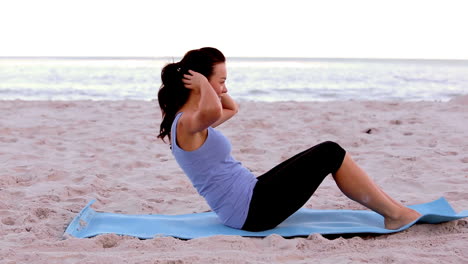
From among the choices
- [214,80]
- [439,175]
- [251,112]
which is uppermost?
[214,80]

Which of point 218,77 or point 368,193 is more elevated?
point 218,77

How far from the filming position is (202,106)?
258cm

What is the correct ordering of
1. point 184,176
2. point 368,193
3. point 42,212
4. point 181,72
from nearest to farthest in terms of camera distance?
point 181,72 → point 368,193 → point 42,212 → point 184,176

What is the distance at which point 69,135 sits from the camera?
611 cm

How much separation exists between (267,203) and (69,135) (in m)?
3.80

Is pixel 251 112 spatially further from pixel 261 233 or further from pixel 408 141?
pixel 261 233

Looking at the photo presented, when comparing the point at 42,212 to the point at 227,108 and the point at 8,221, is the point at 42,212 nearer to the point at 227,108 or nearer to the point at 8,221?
the point at 8,221

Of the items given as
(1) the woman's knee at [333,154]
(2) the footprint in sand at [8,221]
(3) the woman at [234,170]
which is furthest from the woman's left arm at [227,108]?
(2) the footprint in sand at [8,221]

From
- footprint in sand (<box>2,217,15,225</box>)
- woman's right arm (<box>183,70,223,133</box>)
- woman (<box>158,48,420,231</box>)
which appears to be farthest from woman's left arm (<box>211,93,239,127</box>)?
footprint in sand (<box>2,217,15,225</box>)

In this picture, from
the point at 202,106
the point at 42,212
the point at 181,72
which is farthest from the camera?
the point at 42,212

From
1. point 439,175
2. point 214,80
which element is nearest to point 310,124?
point 439,175

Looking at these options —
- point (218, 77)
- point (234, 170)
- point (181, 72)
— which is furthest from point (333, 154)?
point (181, 72)

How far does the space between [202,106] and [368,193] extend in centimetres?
98

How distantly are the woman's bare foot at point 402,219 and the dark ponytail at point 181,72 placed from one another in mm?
1208
